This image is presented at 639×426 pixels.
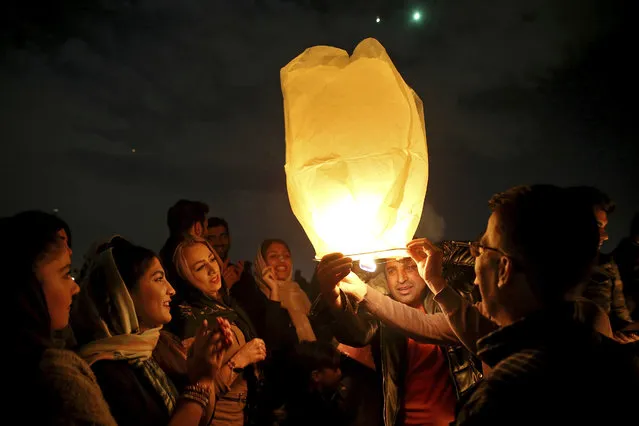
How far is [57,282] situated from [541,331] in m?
2.08

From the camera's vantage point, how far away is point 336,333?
3656mm

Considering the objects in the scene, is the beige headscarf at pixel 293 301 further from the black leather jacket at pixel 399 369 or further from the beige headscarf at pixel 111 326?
the beige headscarf at pixel 111 326

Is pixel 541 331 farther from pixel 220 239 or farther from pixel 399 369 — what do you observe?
pixel 220 239

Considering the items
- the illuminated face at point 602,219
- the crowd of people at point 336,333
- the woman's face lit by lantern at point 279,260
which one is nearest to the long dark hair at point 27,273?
the crowd of people at point 336,333

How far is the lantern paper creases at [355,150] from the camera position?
2.21 m

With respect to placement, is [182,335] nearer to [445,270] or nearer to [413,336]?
[413,336]

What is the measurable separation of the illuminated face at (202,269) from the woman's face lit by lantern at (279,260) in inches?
66.2

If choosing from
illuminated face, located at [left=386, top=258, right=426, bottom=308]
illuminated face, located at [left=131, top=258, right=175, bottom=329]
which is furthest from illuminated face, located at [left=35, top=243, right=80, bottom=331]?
illuminated face, located at [left=386, top=258, right=426, bottom=308]

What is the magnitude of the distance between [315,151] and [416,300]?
2323 mm

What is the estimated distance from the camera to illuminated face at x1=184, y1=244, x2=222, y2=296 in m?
3.75

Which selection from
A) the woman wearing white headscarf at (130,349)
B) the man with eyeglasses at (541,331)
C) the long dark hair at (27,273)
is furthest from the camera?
the woman wearing white headscarf at (130,349)

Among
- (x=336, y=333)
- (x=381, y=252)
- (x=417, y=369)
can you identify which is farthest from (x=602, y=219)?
(x=381, y=252)

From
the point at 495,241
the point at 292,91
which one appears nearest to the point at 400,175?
the point at 495,241

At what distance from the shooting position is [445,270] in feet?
12.5
